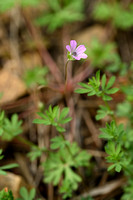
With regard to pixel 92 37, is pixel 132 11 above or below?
above

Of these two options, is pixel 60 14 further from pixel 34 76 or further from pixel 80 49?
pixel 80 49

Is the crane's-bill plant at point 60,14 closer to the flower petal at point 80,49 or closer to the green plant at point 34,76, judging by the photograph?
the green plant at point 34,76

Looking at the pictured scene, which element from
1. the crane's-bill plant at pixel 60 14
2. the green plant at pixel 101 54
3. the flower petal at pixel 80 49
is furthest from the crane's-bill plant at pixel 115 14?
the flower petal at pixel 80 49

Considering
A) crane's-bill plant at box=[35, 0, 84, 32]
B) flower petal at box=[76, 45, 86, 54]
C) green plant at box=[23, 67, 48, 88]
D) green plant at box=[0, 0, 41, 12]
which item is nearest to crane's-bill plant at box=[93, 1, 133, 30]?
crane's-bill plant at box=[35, 0, 84, 32]

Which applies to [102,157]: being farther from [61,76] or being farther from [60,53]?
[60,53]

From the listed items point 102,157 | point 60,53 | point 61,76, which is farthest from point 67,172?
point 60,53

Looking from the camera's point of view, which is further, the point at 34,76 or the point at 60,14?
the point at 60,14

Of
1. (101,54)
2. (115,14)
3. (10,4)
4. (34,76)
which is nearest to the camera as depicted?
(34,76)

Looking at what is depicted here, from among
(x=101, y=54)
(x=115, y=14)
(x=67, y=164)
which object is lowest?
(x=67, y=164)

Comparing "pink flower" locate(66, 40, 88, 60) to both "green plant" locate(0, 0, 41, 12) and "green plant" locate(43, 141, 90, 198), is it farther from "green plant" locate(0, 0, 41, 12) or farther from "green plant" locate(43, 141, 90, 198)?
"green plant" locate(0, 0, 41, 12)

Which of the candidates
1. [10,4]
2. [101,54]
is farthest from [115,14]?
[10,4]

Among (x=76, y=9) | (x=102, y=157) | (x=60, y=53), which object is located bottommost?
(x=102, y=157)
